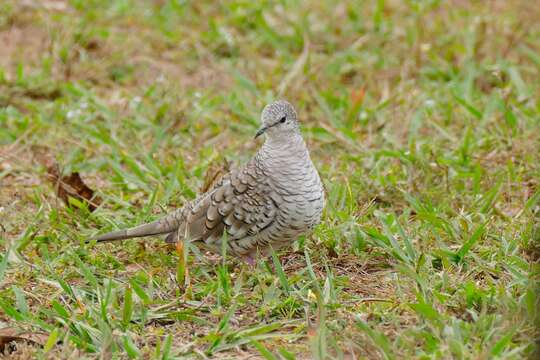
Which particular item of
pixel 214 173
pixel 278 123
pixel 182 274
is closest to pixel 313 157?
pixel 214 173

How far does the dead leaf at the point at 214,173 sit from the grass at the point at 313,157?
7 cm

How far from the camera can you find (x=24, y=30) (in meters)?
8.09

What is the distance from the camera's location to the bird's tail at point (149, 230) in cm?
482

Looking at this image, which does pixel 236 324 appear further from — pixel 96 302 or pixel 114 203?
pixel 114 203

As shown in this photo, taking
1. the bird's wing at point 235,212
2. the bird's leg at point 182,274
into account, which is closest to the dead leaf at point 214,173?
the bird's wing at point 235,212

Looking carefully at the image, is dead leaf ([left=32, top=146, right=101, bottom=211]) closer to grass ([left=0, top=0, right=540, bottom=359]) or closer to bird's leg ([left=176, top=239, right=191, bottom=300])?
grass ([left=0, top=0, right=540, bottom=359])

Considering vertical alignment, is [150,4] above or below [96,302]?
above

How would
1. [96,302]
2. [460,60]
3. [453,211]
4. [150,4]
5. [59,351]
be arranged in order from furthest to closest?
[150,4] → [460,60] → [453,211] → [96,302] → [59,351]

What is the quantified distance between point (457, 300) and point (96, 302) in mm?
1703

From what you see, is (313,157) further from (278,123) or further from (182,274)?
(182,274)

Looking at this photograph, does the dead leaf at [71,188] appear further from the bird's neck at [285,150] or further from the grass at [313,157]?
the bird's neck at [285,150]

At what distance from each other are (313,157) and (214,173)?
32.0 inches

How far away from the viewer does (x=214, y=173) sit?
5816 mm

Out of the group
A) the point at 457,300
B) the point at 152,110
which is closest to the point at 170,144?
the point at 152,110
